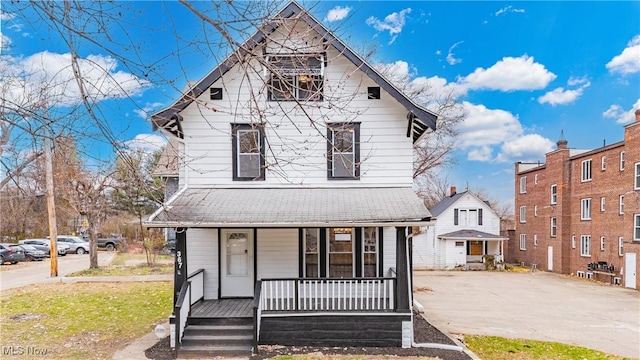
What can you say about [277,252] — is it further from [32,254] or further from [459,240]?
[32,254]

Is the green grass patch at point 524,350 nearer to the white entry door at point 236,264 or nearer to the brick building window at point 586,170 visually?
the white entry door at point 236,264

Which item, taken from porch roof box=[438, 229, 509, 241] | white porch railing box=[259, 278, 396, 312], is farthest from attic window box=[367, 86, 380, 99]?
porch roof box=[438, 229, 509, 241]

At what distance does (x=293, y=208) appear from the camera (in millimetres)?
9625

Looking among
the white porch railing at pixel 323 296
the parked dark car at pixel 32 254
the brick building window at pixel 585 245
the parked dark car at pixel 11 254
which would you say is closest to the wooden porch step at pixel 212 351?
the white porch railing at pixel 323 296

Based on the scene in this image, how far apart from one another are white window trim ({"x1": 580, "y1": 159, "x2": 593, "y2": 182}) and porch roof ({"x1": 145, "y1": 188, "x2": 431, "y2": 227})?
21414mm

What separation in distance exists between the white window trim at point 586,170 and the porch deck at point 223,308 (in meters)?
24.9

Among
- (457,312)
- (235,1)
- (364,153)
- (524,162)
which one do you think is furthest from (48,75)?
(524,162)

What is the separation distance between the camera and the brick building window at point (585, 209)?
2591 cm

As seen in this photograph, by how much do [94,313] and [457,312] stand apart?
11586 millimetres

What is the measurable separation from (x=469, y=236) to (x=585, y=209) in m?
7.51

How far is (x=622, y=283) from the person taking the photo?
22000 mm

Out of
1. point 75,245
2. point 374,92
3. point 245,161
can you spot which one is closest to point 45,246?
point 75,245

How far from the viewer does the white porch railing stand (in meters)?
8.97

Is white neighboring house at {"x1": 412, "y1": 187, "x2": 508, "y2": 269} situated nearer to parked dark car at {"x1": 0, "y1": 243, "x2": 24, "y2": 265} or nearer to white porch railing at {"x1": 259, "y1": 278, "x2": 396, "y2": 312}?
white porch railing at {"x1": 259, "y1": 278, "x2": 396, "y2": 312}
